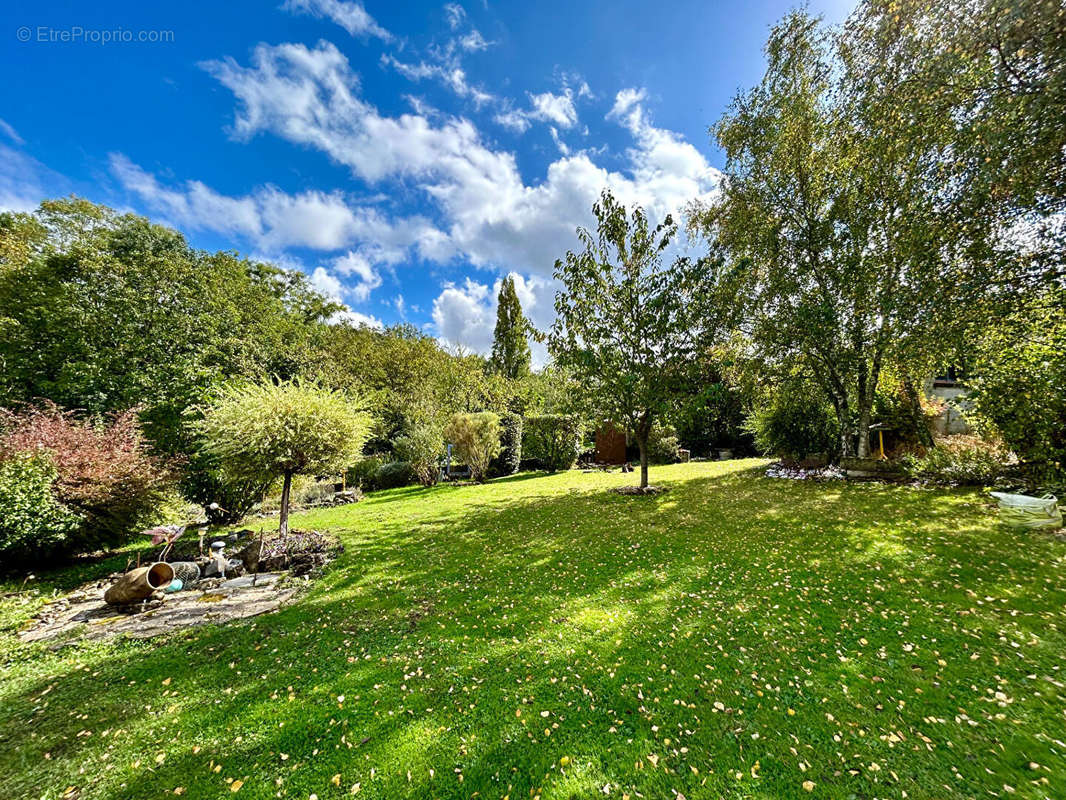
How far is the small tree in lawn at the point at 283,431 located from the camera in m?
7.31

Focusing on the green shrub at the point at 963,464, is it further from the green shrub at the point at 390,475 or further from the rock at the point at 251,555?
the green shrub at the point at 390,475

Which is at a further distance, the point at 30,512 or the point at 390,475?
the point at 390,475

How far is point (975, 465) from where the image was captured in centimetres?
1038

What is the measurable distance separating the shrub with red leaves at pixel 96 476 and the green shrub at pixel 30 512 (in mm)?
249

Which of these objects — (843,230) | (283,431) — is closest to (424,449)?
(283,431)

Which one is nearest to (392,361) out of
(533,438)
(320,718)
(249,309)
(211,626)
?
(249,309)

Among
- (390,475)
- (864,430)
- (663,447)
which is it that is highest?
(864,430)

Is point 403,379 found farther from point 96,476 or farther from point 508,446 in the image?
point 96,476

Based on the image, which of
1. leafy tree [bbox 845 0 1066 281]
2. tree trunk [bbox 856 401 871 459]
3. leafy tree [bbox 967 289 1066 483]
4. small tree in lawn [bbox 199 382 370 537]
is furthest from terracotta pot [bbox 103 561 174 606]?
tree trunk [bbox 856 401 871 459]

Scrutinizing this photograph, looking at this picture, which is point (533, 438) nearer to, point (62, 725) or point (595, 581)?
point (595, 581)

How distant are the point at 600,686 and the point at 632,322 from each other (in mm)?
10798

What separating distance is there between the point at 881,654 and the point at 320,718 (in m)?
5.65

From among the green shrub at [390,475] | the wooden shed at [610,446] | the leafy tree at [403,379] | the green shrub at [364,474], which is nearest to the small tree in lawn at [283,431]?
the leafy tree at [403,379]

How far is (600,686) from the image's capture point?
11.8 feet
